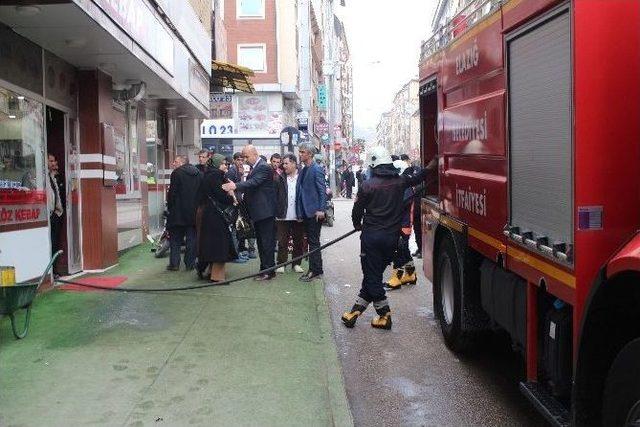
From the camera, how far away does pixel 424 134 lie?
800 centimetres

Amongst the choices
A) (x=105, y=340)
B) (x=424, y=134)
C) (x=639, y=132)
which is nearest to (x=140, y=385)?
(x=105, y=340)

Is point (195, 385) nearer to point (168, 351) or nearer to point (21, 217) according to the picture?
point (168, 351)

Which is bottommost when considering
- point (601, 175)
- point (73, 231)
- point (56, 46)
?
point (73, 231)

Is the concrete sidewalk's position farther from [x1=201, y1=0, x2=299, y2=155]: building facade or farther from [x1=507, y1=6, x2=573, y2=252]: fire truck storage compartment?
[x1=201, y1=0, x2=299, y2=155]: building facade

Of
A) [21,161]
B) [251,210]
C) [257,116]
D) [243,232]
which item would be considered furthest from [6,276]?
[257,116]

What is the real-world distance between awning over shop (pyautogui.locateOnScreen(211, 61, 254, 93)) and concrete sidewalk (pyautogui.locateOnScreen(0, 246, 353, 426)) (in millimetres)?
10717

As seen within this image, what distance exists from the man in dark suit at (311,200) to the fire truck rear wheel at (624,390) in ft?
22.1

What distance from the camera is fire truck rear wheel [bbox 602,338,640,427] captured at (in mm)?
2779

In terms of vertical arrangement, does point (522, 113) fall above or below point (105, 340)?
above

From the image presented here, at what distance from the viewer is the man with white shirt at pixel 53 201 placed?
28.9 feet

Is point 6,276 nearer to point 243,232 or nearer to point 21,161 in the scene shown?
point 21,161

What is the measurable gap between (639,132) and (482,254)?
225cm

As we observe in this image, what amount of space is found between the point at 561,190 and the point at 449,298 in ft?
10.3

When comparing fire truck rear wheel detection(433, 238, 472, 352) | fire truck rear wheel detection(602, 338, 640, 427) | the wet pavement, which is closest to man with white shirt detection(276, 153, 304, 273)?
the wet pavement
